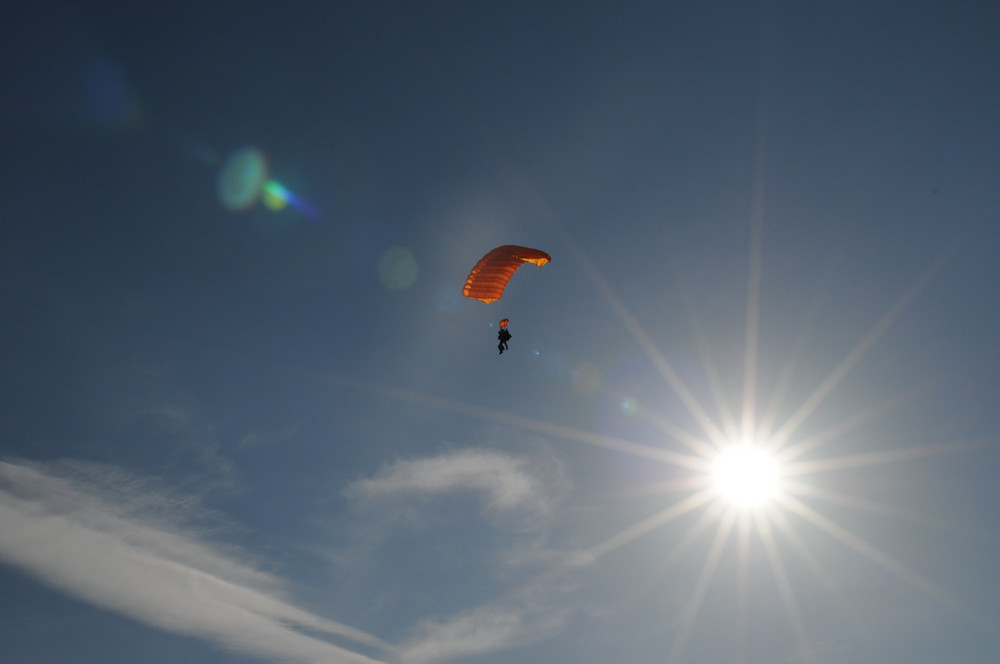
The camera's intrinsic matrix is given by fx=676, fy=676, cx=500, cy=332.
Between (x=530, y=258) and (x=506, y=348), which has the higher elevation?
(x=530, y=258)

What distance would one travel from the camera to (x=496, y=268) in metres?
49.5

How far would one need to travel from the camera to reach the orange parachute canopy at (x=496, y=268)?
48.9 metres

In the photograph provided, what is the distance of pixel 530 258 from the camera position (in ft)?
162

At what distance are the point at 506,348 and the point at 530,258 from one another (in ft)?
23.8

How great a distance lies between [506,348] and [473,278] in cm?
615

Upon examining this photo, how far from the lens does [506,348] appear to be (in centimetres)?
5178

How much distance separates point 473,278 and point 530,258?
4419mm

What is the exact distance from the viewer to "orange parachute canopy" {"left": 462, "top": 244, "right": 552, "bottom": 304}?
48.9m

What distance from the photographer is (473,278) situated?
4956cm
